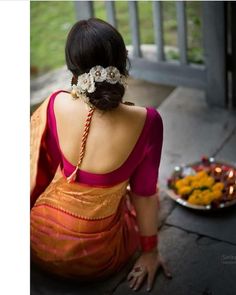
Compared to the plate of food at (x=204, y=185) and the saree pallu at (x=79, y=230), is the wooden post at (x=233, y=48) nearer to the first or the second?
the plate of food at (x=204, y=185)

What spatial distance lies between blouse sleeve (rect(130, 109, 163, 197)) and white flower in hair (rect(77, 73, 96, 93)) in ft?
0.69

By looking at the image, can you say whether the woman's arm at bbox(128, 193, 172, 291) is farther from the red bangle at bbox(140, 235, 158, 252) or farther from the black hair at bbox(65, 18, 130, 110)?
the black hair at bbox(65, 18, 130, 110)

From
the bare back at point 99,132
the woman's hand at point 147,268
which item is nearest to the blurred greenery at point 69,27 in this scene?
the bare back at point 99,132

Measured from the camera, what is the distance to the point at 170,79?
2494 mm

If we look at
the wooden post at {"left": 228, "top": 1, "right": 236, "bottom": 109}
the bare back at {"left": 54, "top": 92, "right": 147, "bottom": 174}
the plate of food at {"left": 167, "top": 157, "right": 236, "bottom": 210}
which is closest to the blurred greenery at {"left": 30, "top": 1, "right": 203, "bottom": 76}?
the wooden post at {"left": 228, "top": 1, "right": 236, "bottom": 109}

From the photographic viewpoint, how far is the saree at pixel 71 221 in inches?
58.6

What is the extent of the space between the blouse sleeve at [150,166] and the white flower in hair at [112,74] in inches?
7.2

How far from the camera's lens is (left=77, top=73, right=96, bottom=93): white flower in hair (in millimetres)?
1260

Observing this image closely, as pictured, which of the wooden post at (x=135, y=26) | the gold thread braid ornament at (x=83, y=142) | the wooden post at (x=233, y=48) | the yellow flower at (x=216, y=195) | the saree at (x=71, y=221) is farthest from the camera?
the wooden post at (x=135, y=26)

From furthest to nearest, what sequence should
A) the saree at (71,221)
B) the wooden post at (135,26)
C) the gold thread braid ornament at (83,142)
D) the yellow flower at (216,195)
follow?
the wooden post at (135,26) → the yellow flower at (216,195) → the saree at (71,221) → the gold thread braid ornament at (83,142)

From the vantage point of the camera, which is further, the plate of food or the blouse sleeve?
the plate of food
